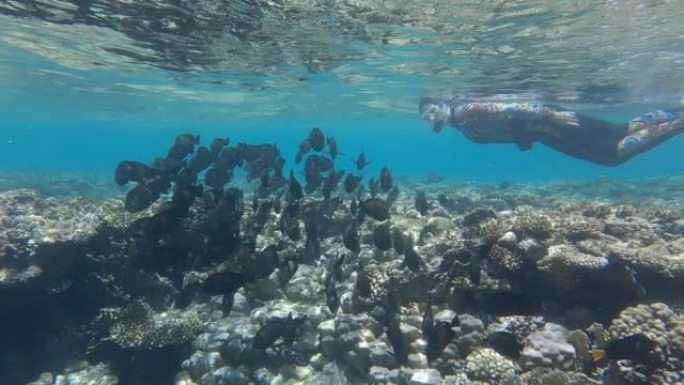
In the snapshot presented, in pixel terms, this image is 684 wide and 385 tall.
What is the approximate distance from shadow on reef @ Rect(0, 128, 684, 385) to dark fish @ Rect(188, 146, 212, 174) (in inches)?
56.8

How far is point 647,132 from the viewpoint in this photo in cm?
1880

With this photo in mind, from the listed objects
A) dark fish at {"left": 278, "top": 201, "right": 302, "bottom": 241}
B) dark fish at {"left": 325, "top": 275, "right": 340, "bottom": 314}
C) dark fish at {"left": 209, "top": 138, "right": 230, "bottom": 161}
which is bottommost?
dark fish at {"left": 325, "top": 275, "right": 340, "bottom": 314}

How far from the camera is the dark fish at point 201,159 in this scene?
12.7 metres

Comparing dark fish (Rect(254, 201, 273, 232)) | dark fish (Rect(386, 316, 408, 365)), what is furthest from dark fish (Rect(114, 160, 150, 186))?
dark fish (Rect(386, 316, 408, 365))

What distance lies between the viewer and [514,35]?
1641 centimetres

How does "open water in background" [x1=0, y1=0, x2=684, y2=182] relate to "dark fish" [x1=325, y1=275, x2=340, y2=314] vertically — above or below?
above

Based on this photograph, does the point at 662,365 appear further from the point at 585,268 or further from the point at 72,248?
the point at 72,248

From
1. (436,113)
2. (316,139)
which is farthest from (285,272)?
(436,113)

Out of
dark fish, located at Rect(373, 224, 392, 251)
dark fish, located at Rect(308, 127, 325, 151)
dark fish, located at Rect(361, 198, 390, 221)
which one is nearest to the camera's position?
dark fish, located at Rect(373, 224, 392, 251)

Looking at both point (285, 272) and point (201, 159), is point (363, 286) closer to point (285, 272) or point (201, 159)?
point (285, 272)

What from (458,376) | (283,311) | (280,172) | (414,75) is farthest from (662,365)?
(414,75)

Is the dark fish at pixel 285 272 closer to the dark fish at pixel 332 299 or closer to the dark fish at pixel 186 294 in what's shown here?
the dark fish at pixel 332 299

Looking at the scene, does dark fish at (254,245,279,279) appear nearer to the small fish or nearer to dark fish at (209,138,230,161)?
the small fish

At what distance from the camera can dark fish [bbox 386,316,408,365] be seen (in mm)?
6727
